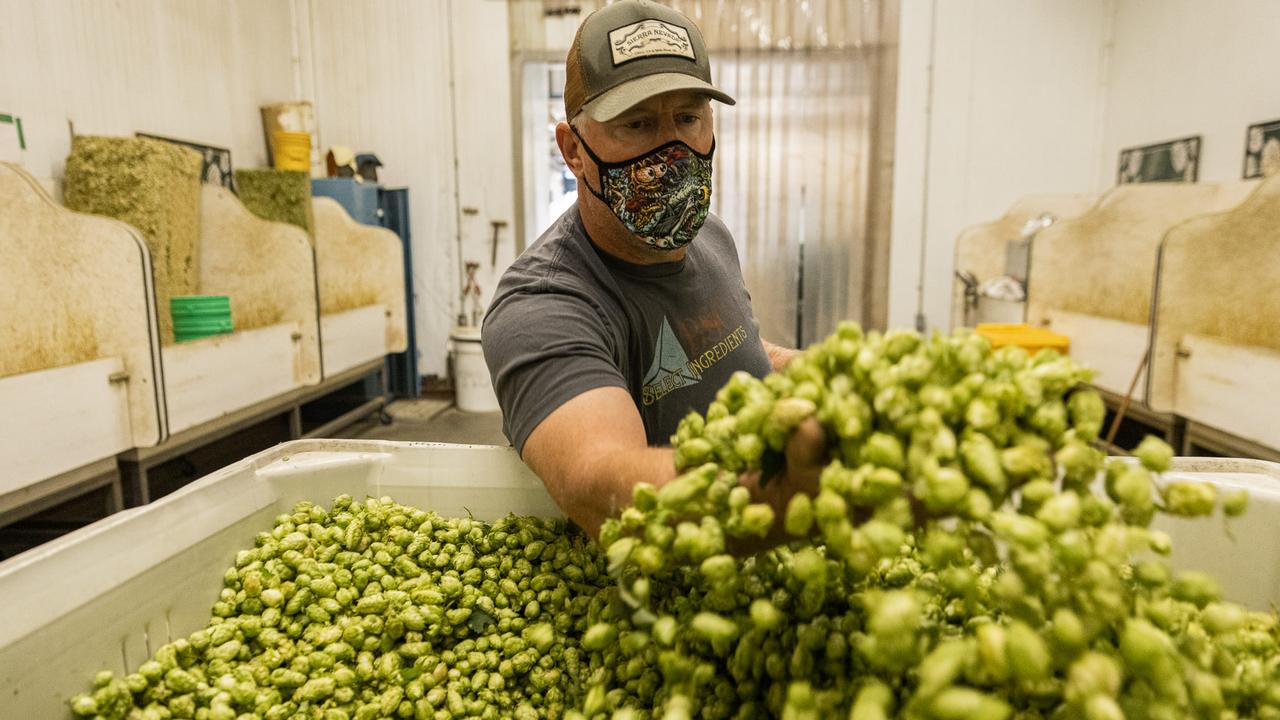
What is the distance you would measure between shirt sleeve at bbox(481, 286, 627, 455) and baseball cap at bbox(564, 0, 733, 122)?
1.19 ft

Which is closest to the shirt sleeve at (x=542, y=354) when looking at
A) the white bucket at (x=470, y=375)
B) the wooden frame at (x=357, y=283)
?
the wooden frame at (x=357, y=283)

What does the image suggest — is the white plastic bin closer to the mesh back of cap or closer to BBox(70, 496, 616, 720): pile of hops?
BBox(70, 496, 616, 720): pile of hops

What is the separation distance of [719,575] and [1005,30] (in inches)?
242

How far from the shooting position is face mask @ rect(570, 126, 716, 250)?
1444 millimetres

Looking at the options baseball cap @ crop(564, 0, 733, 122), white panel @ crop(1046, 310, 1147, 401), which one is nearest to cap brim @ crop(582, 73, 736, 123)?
baseball cap @ crop(564, 0, 733, 122)

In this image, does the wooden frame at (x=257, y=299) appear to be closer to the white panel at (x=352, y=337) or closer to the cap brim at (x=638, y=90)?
the white panel at (x=352, y=337)

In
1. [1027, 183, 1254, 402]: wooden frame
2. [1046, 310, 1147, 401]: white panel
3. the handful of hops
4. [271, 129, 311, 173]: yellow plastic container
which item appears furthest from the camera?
[271, 129, 311, 173]: yellow plastic container

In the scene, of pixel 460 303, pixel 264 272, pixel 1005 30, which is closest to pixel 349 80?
pixel 460 303

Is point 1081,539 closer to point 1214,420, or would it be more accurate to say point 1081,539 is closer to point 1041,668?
point 1041,668

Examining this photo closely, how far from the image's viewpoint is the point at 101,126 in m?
4.05

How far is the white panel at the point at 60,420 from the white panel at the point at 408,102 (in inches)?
142

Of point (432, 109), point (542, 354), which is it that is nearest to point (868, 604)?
point (542, 354)

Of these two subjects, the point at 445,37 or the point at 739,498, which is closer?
the point at 739,498

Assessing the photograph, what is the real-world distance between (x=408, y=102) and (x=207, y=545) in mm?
5450
